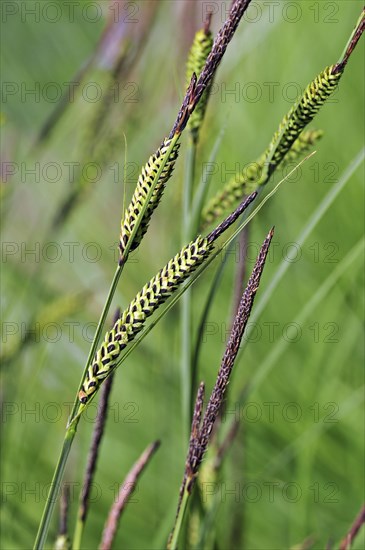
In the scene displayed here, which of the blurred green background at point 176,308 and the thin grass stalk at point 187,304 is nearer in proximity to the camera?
the thin grass stalk at point 187,304

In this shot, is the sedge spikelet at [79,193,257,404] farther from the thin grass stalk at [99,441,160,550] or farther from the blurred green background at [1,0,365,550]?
the blurred green background at [1,0,365,550]

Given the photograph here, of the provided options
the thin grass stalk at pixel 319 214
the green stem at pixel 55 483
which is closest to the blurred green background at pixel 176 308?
the thin grass stalk at pixel 319 214

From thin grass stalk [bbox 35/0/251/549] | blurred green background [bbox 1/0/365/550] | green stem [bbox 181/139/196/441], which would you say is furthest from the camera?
blurred green background [bbox 1/0/365/550]

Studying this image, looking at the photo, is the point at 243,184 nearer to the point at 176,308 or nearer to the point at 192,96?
the point at 192,96

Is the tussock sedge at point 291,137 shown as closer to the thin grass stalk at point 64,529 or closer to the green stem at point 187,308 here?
the green stem at point 187,308

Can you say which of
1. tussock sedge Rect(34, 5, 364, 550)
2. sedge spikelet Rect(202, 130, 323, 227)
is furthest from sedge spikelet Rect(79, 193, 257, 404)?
sedge spikelet Rect(202, 130, 323, 227)

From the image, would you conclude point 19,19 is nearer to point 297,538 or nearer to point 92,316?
point 92,316
